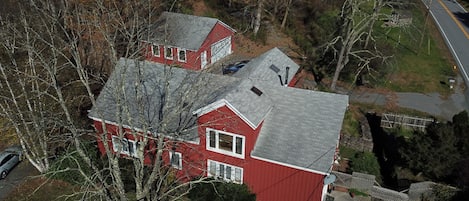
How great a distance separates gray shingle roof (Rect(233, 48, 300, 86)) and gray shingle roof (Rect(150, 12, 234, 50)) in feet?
32.5

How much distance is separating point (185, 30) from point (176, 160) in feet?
61.2

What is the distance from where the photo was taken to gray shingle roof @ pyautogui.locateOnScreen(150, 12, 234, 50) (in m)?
39.4

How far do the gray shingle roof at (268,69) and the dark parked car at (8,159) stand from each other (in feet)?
48.8

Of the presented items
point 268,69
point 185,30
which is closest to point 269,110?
point 268,69

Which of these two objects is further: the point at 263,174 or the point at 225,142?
the point at 225,142

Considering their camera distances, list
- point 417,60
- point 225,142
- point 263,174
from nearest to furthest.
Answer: point 263,174, point 225,142, point 417,60

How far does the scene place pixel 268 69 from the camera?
97.5 ft

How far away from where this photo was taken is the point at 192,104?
77.4 ft

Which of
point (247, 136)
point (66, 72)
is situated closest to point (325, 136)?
point (247, 136)

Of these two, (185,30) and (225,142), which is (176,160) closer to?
(225,142)

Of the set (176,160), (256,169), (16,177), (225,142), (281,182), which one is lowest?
(16,177)

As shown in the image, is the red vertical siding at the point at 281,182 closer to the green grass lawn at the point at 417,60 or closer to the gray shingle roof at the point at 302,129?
the gray shingle roof at the point at 302,129

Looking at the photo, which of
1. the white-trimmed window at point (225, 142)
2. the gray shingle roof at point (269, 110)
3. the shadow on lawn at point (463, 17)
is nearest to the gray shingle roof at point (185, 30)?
the gray shingle roof at point (269, 110)

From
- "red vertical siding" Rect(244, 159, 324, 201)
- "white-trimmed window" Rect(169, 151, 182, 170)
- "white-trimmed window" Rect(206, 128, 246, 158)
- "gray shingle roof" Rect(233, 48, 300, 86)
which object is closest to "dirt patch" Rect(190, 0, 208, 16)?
"gray shingle roof" Rect(233, 48, 300, 86)
